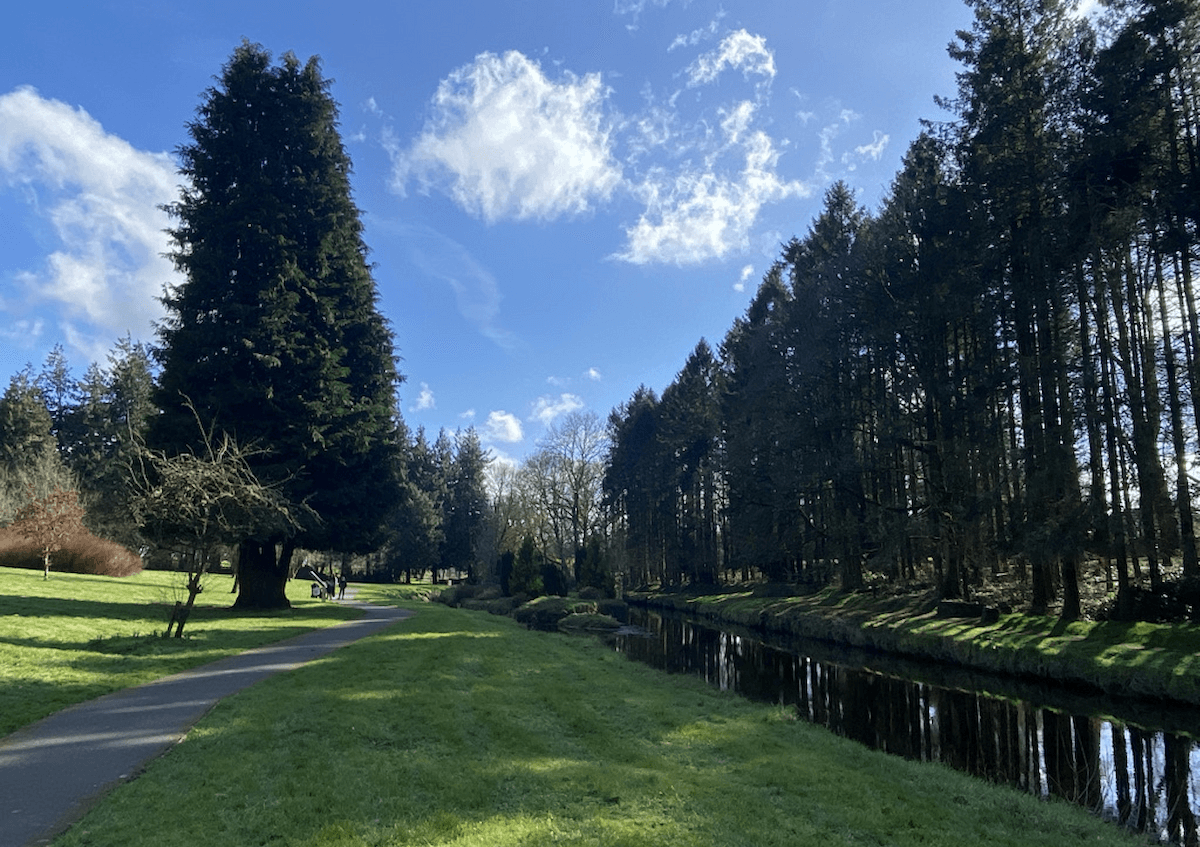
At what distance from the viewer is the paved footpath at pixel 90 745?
5598 millimetres

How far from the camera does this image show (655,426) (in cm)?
6381

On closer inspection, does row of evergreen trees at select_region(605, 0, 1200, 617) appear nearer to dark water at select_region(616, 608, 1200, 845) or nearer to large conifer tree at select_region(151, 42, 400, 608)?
dark water at select_region(616, 608, 1200, 845)

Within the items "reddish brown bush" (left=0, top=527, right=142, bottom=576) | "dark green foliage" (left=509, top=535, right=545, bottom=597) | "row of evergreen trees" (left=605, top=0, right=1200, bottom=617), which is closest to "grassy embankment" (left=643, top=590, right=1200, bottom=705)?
"row of evergreen trees" (left=605, top=0, right=1200, bottom=617)

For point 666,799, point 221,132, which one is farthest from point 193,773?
point 221,132

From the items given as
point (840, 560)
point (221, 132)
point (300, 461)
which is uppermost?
point (221, 132)

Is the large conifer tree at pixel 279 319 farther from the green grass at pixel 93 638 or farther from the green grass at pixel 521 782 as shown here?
the green grass at pixel 521 782

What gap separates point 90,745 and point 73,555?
32.4 meters

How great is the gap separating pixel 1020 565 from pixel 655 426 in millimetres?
41290

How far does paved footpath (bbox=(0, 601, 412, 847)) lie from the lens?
18.4ft

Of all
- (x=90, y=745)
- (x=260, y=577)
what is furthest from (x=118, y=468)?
(x=90, y=745)

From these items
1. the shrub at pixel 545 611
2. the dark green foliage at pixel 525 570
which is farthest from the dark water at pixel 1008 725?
the dark green foliage at pixel 525 570

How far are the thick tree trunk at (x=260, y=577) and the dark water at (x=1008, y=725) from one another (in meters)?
14.1

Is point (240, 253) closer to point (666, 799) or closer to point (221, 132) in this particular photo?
point (221, 132)

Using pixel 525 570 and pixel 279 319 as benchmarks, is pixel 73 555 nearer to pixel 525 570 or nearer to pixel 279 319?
pixel 279 319
